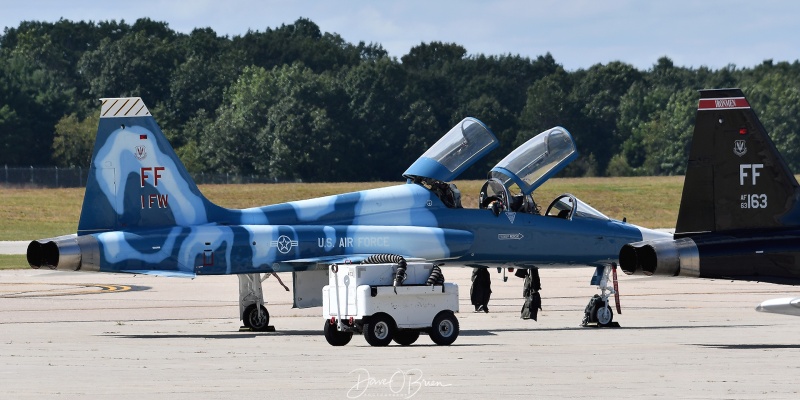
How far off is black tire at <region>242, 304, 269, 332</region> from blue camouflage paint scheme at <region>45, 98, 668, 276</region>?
1.32 metres

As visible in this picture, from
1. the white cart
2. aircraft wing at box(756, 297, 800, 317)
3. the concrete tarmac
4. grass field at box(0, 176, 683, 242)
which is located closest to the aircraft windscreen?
the concrete tarmac

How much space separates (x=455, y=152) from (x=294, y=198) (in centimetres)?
5795

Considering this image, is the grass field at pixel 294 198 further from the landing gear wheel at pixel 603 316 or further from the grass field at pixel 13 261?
the landing gear wheel at pixel 603 316

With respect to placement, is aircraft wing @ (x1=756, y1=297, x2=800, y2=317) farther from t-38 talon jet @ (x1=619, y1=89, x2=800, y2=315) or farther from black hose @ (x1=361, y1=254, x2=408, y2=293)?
black hose @ (x1=361, y1=254, x2=408, y2=293)

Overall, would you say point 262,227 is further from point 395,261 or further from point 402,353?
point 402,353

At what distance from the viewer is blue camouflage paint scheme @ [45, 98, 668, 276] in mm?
25594

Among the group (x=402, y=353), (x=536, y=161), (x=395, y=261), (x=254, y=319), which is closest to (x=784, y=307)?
(x=402, y=353)

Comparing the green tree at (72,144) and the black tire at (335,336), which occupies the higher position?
the green tree at (72,144)

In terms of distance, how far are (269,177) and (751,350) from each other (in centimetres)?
9224

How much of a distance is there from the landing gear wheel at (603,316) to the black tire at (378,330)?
5.51 m

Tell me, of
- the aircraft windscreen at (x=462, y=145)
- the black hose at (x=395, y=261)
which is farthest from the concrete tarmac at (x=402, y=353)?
the aircraft windscreen at (x=462, y=145)

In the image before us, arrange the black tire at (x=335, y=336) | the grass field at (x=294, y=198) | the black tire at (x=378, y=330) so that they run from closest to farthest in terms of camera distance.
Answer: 1. the black tire at (x=378, y=330)
2. the black tire at (x=335, y=336)
3. the grass field at (x=294, y=198)

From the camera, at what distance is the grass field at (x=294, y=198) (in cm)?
7888

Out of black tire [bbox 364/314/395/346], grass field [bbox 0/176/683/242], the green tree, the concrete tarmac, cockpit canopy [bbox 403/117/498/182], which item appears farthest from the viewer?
the green tree
